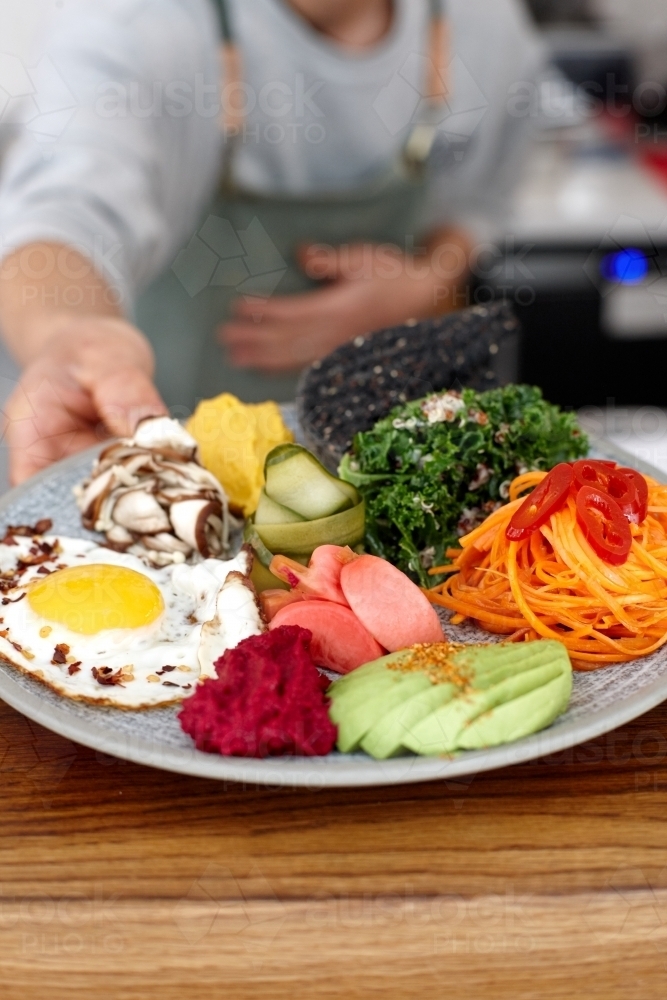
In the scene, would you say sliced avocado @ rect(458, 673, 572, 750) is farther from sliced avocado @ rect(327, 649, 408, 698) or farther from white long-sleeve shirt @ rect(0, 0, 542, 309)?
white long-sleeve shirt @ rect(0, 0, 542, 309)

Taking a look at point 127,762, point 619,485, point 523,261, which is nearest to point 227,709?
point 127,762

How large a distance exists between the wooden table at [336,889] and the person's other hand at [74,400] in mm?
1231

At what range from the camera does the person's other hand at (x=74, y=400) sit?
2514 millimetres

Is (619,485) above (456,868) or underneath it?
above

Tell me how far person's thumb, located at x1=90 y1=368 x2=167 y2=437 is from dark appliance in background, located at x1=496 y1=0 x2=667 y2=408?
280 cm

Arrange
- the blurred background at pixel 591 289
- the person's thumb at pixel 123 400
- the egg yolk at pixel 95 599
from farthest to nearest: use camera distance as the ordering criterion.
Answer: the blurred background at pixel 591 289, the person's thumb at pixel 123 400, the egg yolk at pixel 95 599

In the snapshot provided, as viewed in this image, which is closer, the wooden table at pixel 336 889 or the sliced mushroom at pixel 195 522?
the wooden table at pixel 336 889

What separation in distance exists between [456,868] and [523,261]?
4.12 meters

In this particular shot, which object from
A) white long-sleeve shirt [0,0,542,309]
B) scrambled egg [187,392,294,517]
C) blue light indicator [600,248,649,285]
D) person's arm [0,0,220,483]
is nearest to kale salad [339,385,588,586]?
scrambled egg [187,392,294,517]

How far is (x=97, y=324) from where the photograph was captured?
9.24 feet

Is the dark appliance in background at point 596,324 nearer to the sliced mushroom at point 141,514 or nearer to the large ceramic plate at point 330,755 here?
the sliced mushroom at point 141,514

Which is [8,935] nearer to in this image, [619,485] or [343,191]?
[619,485]

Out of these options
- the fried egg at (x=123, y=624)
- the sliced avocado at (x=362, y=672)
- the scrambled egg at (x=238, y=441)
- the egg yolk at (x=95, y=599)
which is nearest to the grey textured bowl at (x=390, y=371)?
the scrambled egg at (x=238, y=441)

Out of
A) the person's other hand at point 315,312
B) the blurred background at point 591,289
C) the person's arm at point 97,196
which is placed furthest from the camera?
the blurred background at point 591,289
